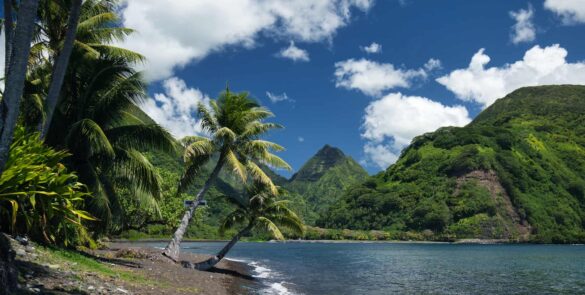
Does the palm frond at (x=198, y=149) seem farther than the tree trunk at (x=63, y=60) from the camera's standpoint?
Yes

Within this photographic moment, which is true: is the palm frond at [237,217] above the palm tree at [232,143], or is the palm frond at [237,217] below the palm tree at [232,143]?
below

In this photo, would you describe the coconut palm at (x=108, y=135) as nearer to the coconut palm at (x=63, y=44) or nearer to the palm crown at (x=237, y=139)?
the coconut palm at (x=63, y=44)

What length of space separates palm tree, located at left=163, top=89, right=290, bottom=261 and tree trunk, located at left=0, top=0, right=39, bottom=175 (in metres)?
21.2

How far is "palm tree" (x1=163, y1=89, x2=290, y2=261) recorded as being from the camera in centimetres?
3070

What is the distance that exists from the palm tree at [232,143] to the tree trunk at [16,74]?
2121 centimetres

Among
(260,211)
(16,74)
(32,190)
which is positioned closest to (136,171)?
(32,190)

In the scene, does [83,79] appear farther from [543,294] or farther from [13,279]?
[543,294]

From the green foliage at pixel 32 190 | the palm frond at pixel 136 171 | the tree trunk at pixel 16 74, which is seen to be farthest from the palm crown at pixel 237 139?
the tree trunk at pixel 16 74

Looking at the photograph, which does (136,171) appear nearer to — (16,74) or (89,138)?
(89,138)

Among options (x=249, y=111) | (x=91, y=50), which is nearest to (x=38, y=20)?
(x=91, y=50)

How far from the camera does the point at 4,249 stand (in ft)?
30.1

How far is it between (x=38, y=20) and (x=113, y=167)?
7.14 metres

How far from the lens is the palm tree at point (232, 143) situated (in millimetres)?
30703

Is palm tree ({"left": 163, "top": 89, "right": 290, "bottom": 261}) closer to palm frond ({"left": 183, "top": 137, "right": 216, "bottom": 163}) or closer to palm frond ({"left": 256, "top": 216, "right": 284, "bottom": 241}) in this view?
palm frond ({"left": 183, "top": 137, "right": 216, "bottom": 163})
